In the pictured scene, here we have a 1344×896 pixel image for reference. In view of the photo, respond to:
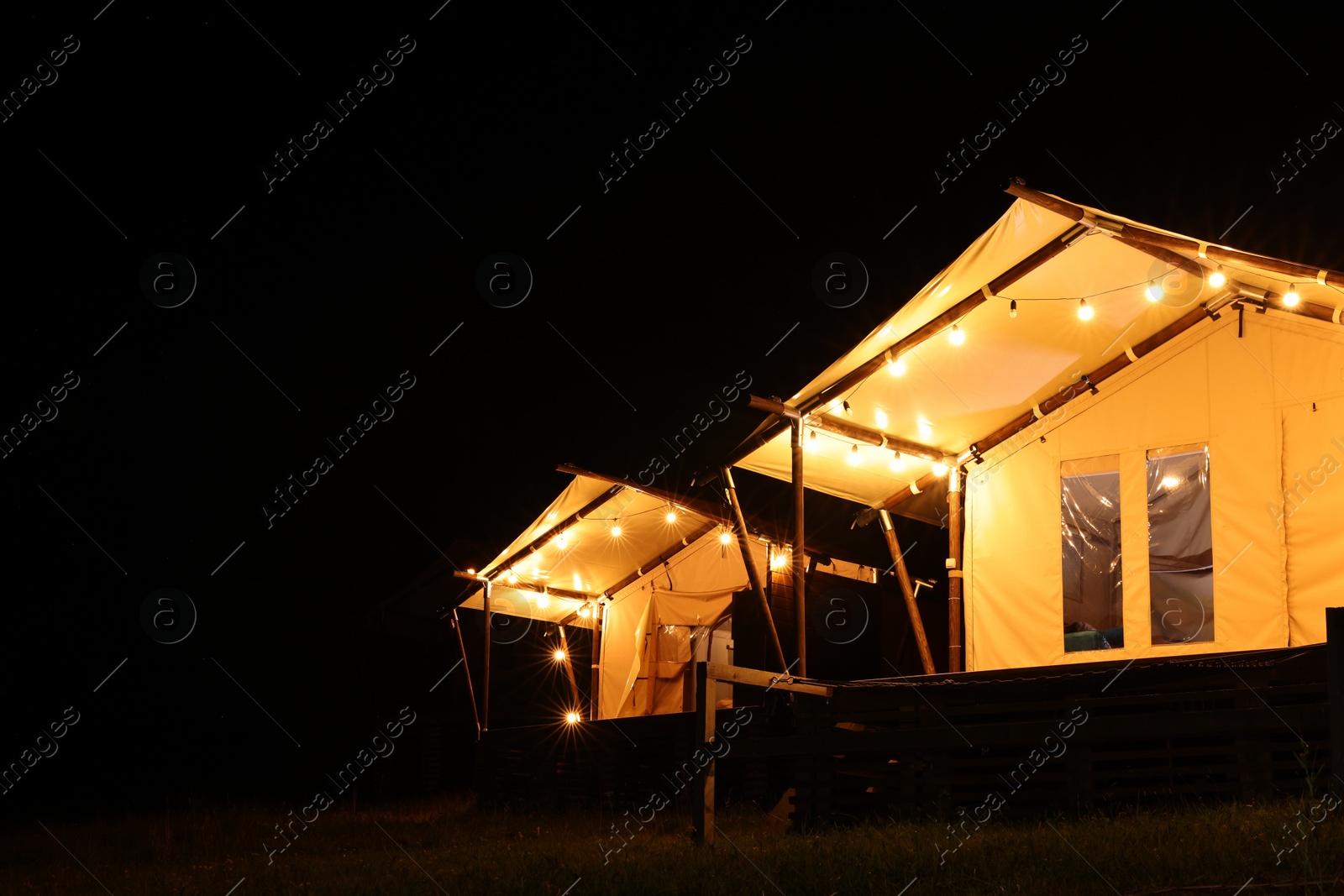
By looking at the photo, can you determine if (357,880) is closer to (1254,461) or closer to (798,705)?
(798,705)

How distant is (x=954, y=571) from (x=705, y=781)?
493 centimetres

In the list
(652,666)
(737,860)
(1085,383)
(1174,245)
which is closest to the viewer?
(737,860)

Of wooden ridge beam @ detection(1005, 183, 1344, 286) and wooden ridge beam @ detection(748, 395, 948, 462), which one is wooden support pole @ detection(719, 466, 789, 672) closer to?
wooden ridge beam @ detection(748, 395, 948, 462)

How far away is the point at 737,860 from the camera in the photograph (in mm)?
5504

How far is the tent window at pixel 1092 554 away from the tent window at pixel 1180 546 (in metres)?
0.30

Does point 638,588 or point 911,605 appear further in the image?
point 638,588

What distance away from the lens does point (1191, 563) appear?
8.77 m

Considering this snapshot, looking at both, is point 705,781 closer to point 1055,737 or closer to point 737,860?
point 737,860

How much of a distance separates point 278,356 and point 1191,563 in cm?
3311

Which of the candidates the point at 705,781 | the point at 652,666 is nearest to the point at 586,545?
the point at 652,666

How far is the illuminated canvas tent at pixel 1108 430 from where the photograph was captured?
8102mm

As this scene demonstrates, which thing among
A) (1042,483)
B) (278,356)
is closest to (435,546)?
(278,356)

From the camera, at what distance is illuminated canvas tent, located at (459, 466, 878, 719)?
541 inches

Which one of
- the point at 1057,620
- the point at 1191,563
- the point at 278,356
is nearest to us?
the point at 1191,563
